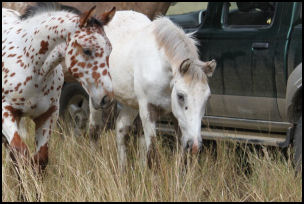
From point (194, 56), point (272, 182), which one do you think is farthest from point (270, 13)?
point (272, 182)

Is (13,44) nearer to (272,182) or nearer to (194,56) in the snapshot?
(194,56)

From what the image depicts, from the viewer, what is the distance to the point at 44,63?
5215mm

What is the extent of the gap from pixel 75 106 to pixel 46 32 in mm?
3120

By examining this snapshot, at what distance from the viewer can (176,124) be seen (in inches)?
245

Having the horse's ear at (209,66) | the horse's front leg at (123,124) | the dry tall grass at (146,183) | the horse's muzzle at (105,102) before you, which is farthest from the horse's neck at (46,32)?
the horse's front leg at (123,124)

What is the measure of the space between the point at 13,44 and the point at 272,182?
233 cm

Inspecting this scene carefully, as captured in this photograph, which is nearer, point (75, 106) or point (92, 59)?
point (92, 59)

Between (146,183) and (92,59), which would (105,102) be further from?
(146,183)

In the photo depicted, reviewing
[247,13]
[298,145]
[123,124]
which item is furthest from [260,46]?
[123,124]

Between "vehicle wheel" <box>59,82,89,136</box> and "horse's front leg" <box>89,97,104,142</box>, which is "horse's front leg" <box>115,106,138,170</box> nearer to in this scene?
"horse's front leg" <box>89,97,104,142</box>

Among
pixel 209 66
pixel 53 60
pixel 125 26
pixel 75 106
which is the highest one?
pixel 53 60

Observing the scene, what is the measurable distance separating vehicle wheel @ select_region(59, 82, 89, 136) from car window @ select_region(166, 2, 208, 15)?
1.45 m

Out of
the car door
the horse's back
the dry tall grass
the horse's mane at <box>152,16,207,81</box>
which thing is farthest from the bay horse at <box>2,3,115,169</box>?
the car door

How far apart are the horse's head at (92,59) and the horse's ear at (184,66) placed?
2.75ft
